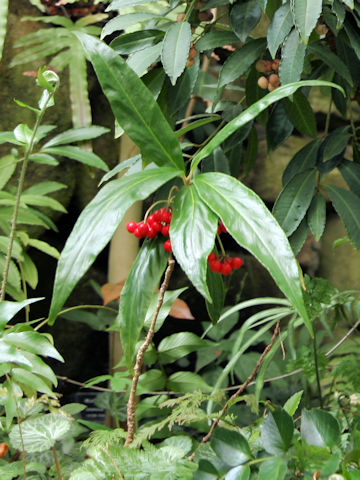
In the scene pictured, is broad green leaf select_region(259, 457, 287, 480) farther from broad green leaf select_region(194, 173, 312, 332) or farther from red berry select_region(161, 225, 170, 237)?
red berry select_region(161, 225, 170, 237)

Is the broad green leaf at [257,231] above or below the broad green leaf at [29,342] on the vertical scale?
above

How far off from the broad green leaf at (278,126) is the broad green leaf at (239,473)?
559 millimetres

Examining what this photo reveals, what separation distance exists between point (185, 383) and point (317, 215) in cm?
53

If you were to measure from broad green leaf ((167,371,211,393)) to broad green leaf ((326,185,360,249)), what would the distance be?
52 cm

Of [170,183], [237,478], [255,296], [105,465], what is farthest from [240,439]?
[255,296]

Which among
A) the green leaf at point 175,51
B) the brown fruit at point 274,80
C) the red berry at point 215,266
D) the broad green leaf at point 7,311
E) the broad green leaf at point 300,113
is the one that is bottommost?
the red berry at point 215,266

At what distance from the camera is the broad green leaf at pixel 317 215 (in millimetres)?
818

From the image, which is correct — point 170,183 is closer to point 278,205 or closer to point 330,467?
point 278,205

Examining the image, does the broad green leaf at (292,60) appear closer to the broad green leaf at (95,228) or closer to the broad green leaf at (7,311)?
the broad green leaf at (95,228)

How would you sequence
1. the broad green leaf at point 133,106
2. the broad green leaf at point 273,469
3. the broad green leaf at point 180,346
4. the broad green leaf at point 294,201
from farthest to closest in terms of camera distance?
the broad green leaf at point 180,346 → the broad green leaf at point 294,201 → the broad green leaf at point 133,106 → the broad green leaf at point 273,469

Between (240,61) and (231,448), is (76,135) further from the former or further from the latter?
(231,448)

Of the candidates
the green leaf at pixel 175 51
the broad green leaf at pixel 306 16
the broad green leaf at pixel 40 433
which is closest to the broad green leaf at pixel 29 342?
the broad green leaf at pixel 40 433

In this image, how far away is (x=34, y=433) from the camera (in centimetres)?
73

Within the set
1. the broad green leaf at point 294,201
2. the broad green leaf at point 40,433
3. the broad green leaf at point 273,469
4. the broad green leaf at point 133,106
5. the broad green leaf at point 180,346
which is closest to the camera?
the broad green leaf at point 273,469
